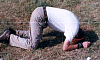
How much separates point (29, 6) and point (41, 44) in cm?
211

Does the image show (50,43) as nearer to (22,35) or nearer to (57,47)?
(57,47)

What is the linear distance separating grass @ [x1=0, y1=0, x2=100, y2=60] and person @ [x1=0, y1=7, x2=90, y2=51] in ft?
0.63

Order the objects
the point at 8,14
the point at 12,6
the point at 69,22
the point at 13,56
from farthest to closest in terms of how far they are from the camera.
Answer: the point at 12,6, the point at 8,14, the point at 13,56, the point at 69,22

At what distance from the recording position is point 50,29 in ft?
15.2

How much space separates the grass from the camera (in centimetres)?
352

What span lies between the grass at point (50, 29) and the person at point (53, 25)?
19 centimetres

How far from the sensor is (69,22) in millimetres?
3250

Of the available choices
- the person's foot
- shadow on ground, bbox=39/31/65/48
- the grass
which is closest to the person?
the person's foot

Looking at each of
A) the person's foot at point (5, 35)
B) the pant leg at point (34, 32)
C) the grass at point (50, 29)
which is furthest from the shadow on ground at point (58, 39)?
the person's foot at point (5, 35)

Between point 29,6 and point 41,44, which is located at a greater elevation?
point 29,6

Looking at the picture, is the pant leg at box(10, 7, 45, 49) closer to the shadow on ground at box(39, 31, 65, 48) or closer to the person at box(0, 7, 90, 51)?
the person at box(0, 7, 90, 51)

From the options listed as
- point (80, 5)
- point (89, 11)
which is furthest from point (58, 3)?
point (89, 11)

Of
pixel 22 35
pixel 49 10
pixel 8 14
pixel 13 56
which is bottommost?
pixel 13 56

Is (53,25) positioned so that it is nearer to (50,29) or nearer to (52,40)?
(52,40)
